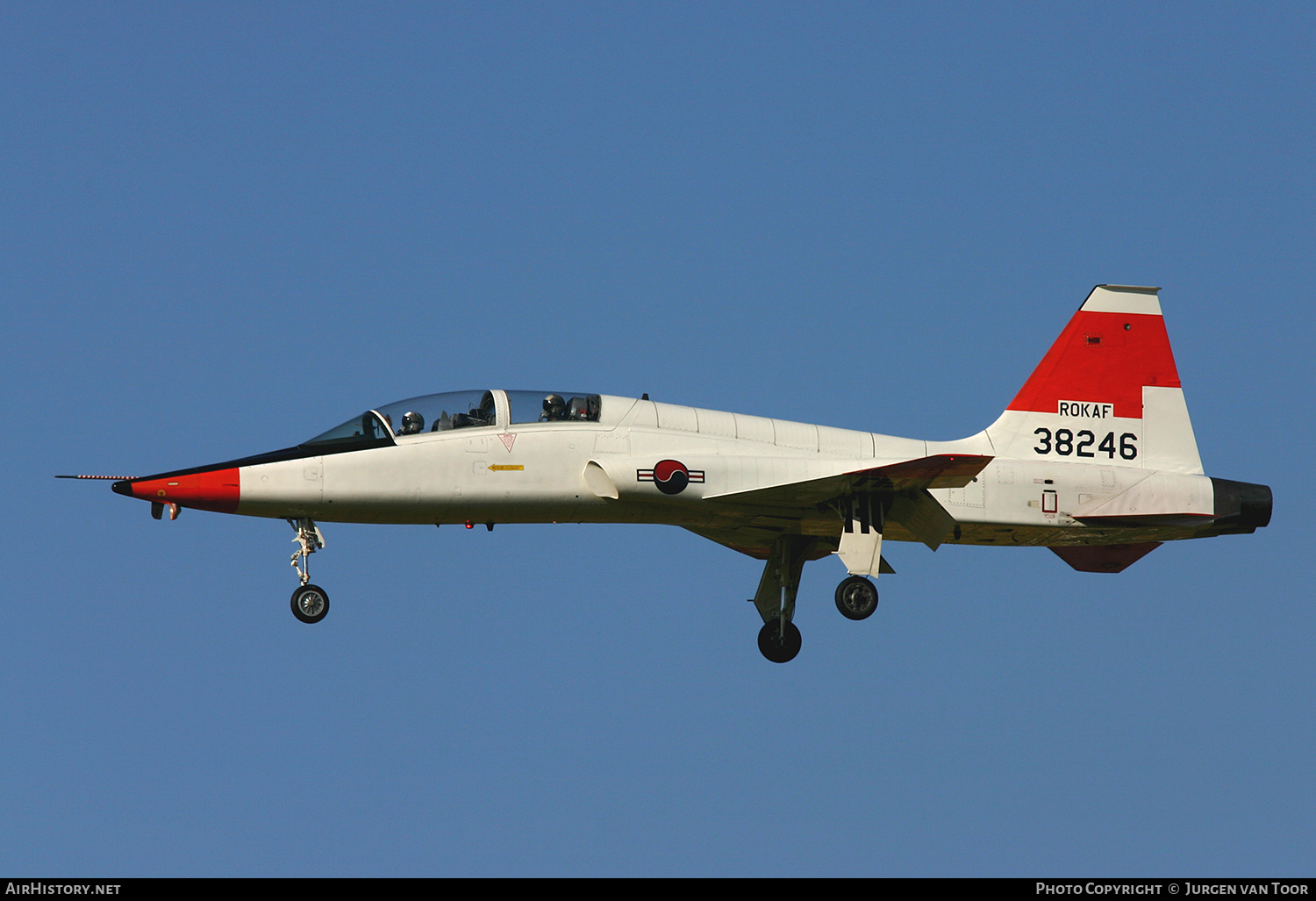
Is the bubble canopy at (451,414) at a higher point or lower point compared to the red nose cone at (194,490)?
higher

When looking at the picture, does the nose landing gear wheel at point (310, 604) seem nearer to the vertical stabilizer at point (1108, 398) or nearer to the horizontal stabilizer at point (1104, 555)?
the vertical stabilizer at point (1108, 398)

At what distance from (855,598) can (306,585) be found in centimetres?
888

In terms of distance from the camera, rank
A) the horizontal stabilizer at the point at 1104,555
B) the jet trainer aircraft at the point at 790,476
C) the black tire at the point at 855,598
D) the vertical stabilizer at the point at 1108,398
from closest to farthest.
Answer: the jet trainer aircraft at the point at 790,476 → the black tire at the point at 855,598 → the vertical stabilizer at the point at 1108,398 → the horizontal stabilizer at the point at 1104,555

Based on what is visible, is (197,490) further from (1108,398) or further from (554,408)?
(1108,398)

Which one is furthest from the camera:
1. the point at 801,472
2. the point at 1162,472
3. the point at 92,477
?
the point at 1162,472

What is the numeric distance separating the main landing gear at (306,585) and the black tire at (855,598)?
832 cm

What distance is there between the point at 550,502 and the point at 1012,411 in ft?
29.0

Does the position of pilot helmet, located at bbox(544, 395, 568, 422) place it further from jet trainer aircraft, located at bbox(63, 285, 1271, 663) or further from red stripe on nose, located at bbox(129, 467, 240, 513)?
red stripe on nose, located at bbox(129, 467, 240, 513)

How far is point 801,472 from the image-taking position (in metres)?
26.6

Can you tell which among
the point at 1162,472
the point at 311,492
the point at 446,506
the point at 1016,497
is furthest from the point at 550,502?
the point at 1162,472

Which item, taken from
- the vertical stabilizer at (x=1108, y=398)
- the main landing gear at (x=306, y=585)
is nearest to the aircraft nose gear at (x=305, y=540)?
the main landing gear at (x=306, y=585)

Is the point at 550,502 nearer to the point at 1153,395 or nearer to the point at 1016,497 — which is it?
the point at 1016,497

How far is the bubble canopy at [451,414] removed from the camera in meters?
25.8
